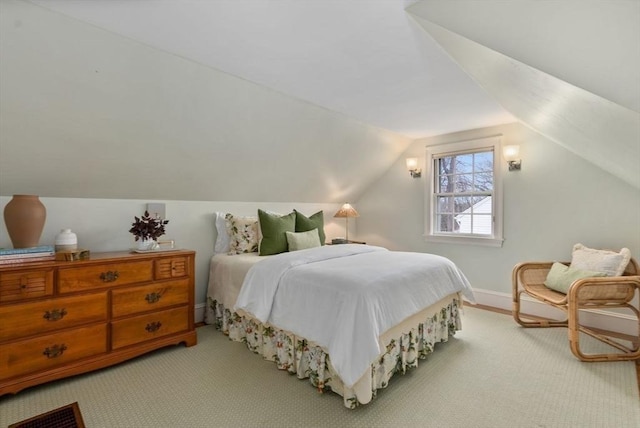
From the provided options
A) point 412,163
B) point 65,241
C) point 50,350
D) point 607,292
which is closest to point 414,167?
point 412,163

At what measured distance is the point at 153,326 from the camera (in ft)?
8.17

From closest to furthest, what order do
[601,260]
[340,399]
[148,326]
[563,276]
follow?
[340,399], [148,326], [601,260], [563,276]

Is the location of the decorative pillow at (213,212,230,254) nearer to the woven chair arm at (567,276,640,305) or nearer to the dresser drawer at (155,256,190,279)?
the dresser drawer at (155,256,190,279)

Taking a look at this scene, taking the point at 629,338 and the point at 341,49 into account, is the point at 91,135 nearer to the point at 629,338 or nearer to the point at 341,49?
the point at 341,49

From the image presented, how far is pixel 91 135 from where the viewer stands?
2.27 m

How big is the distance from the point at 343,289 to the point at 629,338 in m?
2.97

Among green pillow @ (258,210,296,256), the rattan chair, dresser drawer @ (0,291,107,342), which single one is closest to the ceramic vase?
dresser drawer @ (0,291,107,342)

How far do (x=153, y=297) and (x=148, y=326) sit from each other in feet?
0.76

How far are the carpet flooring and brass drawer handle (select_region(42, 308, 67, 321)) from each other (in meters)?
0.48

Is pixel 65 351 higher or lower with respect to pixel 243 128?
lower

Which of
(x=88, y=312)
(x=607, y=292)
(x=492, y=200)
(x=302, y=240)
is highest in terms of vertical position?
(x=492, y=200)

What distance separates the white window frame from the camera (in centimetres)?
373

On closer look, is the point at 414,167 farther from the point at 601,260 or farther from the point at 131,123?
the point at 131,123

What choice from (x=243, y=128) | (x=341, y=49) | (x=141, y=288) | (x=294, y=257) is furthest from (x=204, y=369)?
(x=341, y=49)
